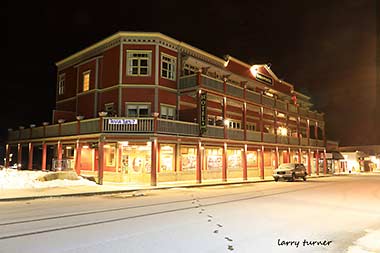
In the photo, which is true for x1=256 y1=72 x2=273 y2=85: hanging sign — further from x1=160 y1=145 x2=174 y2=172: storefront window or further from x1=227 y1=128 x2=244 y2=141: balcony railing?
x1=160 y1=145 x2=174 y2=172: storefront window

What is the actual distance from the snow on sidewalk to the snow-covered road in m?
0.02

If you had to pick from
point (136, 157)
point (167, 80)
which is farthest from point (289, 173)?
point (136, 157)

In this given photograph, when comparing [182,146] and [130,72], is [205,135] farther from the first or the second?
[130,72]

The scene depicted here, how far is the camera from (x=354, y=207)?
1267 cm

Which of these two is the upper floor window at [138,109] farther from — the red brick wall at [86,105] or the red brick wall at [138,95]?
the red brick wall at [86,105]

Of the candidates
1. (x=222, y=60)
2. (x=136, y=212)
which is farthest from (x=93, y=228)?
(x=222, y=60)

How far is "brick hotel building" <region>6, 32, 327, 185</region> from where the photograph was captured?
74.2 ft

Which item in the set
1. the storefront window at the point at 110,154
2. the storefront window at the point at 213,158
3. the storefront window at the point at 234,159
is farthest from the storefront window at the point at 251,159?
the storefront window at the point at 110,154

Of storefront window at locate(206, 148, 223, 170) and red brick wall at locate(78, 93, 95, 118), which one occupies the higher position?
red brick wall at locate(78, 93, 95, 118)

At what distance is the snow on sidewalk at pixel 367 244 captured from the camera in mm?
6379

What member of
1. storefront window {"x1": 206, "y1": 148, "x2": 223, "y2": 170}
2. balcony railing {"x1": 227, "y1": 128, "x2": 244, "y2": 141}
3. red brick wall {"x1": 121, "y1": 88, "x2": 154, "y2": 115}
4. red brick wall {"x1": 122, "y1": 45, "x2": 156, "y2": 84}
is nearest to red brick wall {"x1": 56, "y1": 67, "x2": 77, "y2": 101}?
red brick wall {"x1": 122, "y1": 45, "x2": 156, "y2": 84}

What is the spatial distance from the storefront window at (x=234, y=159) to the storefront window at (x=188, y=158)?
5.54 meters

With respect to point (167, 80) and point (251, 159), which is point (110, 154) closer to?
point (167, 80)

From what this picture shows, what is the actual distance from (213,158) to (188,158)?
3.91 metres
